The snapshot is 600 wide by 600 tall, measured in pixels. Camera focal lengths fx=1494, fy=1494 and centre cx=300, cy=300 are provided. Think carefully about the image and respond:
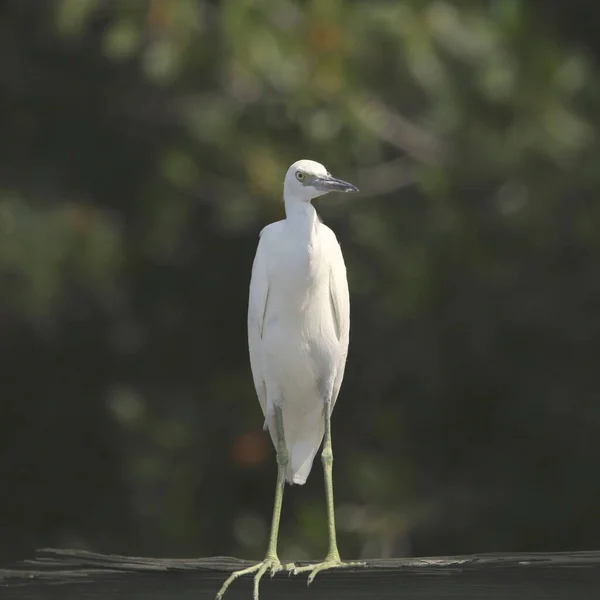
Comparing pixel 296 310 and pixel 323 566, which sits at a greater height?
pixel 296 310

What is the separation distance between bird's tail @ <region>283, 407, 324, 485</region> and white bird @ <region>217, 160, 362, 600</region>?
0.08 meters

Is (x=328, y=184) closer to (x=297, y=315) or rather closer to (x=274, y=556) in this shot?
(x=297, y=315)

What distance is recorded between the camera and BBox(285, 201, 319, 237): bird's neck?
3062 millimetres

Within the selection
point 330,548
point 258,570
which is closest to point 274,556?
point 330,548

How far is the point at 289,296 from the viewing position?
10.4ft

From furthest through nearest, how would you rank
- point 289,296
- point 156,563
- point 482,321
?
→ point 482,321, point 289,296, point 156,563

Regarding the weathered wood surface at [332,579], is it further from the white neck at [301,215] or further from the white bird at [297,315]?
the white neck at [301,215]

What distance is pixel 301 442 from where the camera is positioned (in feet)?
11.2

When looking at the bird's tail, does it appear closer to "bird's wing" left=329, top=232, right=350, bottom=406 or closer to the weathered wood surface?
"bird's wing" left=329, top=232, right=350, bottom=406

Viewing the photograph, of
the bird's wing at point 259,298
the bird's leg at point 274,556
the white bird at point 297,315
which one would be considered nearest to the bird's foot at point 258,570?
the bird's leg at point 274,556

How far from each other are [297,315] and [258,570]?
0.65 metres

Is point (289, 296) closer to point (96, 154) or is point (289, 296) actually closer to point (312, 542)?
point (312, 542)

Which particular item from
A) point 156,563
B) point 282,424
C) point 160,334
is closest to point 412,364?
point 160,334

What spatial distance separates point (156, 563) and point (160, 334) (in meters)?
4.91
